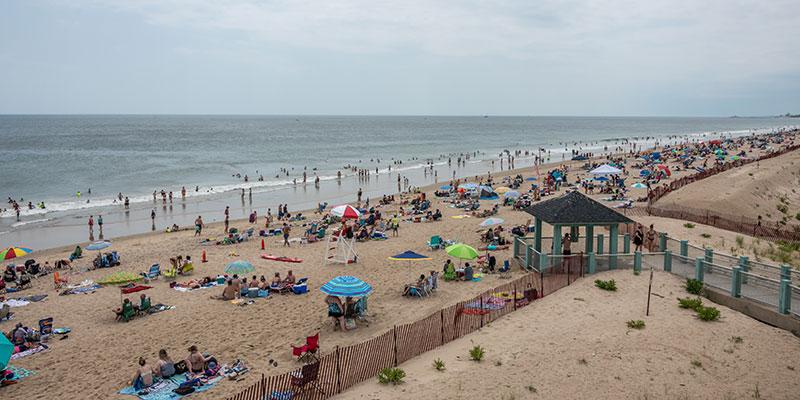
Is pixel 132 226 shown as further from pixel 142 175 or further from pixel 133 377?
pixel 142 175

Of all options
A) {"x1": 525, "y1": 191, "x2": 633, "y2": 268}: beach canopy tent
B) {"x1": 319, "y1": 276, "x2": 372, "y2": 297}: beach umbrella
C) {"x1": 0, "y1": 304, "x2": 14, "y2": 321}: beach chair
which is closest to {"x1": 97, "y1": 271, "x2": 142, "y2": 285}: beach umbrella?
{"x1": 0, "y1": 304, "x2": 14, "y2": 321}: beach chair

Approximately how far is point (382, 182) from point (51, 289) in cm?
3799

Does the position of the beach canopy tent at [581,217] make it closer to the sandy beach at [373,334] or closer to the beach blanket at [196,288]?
the sandy beach at [373,334]

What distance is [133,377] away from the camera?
1150 cm

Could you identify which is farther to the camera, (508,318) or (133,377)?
(508,318)

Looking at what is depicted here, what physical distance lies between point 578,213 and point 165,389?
1109 cm

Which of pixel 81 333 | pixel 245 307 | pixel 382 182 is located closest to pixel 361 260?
pixel 245 307

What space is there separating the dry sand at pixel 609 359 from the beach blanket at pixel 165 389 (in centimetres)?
333

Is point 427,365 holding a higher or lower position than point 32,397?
higher

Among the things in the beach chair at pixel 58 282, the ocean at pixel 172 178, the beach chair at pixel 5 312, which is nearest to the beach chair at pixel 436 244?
the beach chair at pixel 58 282

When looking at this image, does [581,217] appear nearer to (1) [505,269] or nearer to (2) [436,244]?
(1) [505,269]

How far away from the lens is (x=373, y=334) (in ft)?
44.8

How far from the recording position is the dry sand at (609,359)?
931 cm

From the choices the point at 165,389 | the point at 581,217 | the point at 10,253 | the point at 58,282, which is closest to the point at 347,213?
the point at 581,217
